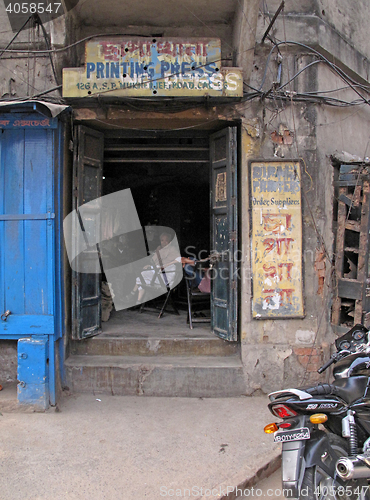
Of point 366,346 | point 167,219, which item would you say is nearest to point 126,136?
point 366,346

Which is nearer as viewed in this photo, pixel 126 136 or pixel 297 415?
pixel 297 415

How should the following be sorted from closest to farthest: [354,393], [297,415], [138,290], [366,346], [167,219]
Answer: [297,415]
[354,393]
[366,346]
[138,290]
[167,219]

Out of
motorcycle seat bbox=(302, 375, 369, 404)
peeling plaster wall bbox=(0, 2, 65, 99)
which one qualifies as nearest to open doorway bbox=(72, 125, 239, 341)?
peeling plaster wall bbox=(0, 2, 65, 99)

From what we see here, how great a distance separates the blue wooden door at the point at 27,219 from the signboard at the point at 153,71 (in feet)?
2.54

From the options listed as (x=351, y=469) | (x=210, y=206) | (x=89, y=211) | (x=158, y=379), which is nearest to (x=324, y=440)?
(x=351, y=469)

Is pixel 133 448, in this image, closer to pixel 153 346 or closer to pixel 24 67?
pixel 153 346

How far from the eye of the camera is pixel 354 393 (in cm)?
273

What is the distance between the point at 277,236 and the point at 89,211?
242 cm

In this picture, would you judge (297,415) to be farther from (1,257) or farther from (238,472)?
(1,257)

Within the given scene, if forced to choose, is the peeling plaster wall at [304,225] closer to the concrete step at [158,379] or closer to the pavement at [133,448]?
the concrete step at [158,379]

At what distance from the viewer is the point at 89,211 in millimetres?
4645

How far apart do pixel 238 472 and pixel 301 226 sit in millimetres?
2739

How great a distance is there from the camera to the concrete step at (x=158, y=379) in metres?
4.37

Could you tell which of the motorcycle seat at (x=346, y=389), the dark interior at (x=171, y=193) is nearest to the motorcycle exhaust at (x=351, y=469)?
the motorcycle seat at (x=346, y=389)
